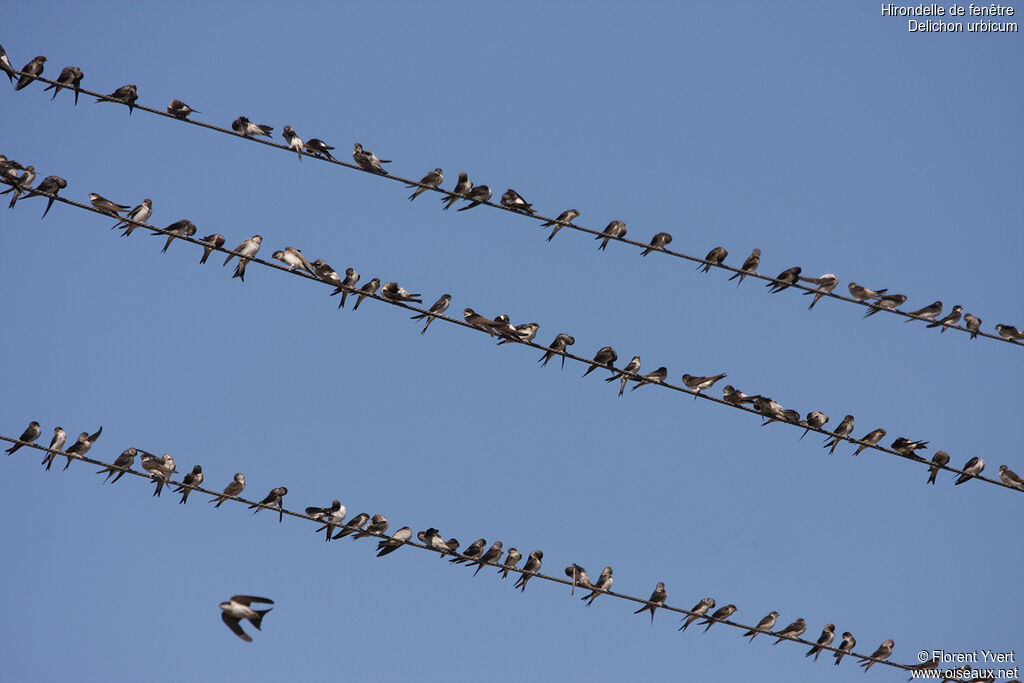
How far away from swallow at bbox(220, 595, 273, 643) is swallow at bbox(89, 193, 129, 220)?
433cm

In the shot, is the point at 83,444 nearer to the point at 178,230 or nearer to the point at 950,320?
the point at 178,230

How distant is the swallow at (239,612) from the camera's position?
1312 cm

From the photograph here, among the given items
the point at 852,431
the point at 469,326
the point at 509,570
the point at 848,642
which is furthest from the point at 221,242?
the point at 848,642

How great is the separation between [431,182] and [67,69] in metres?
6.46

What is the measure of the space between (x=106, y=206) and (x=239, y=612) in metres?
5.11

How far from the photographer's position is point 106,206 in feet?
50.6

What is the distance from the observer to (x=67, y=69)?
54.8 feet

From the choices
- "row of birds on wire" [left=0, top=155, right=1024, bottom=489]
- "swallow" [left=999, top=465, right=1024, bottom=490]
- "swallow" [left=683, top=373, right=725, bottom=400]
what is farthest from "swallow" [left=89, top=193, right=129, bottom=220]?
"swallow" [left=999, top=465, right=1024, bottom=490]

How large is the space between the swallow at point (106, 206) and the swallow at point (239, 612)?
4330 mm

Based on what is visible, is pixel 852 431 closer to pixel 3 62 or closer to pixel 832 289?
pixel 832 289

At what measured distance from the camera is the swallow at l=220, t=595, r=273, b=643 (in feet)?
43.1

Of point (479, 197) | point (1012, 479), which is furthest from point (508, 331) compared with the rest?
point (1012, 479)

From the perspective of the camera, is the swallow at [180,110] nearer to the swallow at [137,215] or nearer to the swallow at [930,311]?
the swallow at [137,215]

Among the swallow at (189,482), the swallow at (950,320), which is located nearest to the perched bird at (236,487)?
the swallow at (189,482)
